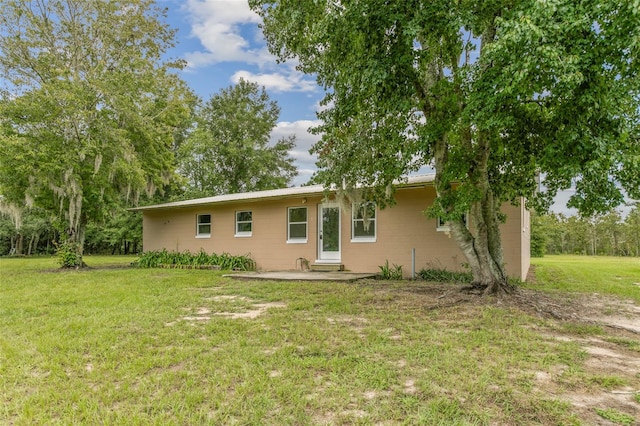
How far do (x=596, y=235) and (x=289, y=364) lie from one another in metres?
43.9

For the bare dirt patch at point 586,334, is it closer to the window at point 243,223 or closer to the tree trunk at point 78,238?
the window at point 243,223

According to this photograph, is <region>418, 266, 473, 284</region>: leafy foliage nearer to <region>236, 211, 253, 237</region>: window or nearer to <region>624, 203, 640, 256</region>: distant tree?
<region>236, 211, 253, 237</region>: window

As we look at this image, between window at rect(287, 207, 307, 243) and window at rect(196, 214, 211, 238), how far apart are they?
154 inches

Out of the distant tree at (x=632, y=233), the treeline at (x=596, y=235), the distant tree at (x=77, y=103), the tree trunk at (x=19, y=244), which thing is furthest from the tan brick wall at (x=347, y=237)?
the distant tree at (x=632, y=233)

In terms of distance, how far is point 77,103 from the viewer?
1120cm

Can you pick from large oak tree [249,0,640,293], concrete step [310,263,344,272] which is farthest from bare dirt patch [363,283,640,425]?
concrete step [310,263,344,272]

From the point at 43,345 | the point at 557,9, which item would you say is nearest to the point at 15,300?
the point at 43,345

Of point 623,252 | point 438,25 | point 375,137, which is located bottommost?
point 623,252

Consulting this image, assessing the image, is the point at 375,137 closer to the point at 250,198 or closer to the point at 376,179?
the point at 376,179

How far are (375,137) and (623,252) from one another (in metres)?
40.7

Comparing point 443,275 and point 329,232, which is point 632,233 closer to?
point 443,275

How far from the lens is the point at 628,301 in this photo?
7.14 meters

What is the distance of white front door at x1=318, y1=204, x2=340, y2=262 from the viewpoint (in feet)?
37.8

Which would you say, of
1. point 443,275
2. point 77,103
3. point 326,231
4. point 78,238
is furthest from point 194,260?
point 443,275
